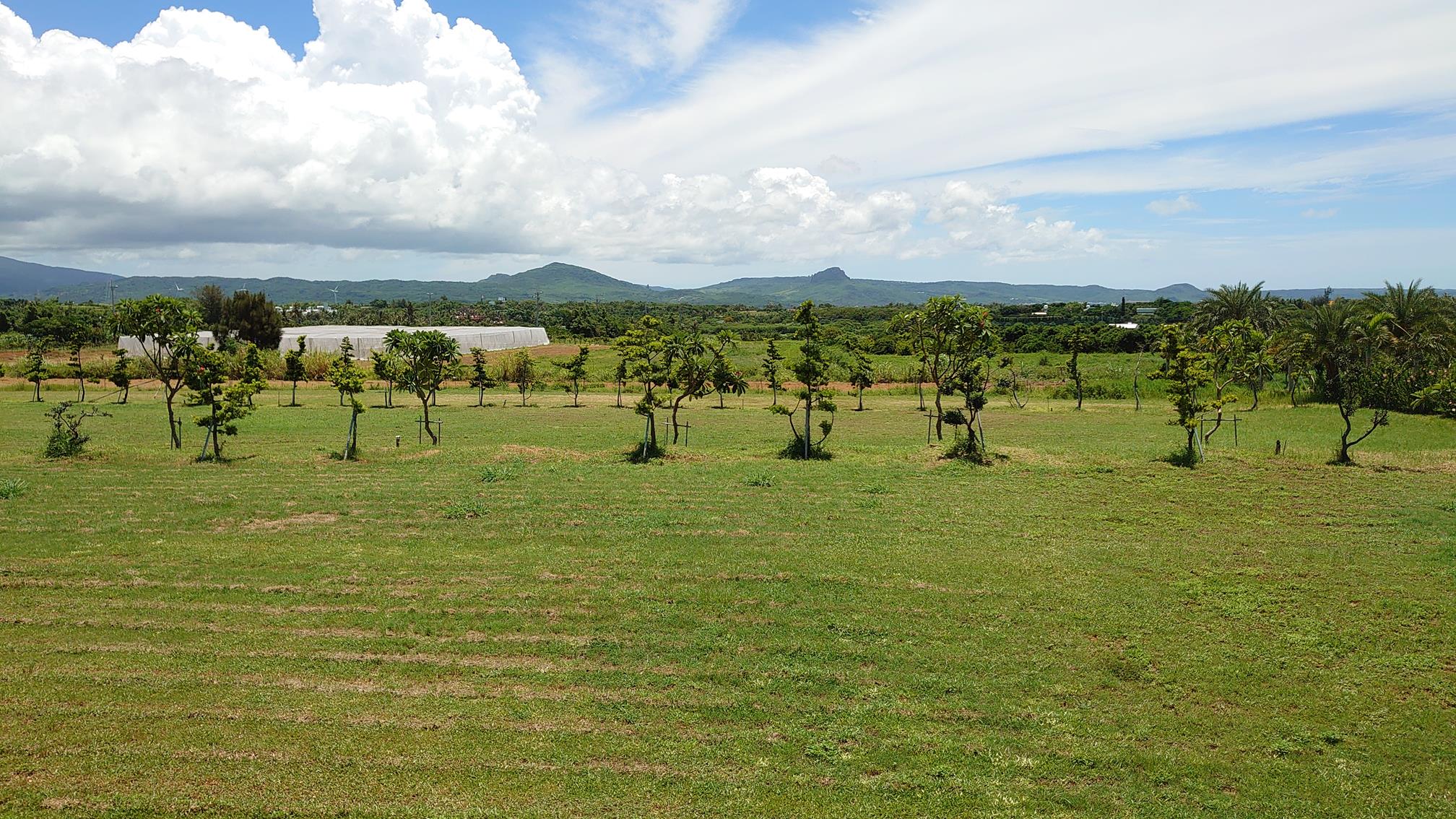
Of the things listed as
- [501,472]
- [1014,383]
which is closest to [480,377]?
[501,472]

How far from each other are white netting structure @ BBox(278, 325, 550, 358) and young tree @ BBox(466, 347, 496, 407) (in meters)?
13.4


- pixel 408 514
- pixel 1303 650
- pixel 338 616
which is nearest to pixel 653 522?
pixel 408 514

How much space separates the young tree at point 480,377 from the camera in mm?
43906

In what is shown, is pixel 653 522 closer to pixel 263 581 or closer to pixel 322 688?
pixel 263 581

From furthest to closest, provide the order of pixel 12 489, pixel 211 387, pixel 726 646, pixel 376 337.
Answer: pixel 376 337
pixel 211 387
pixel 12 489
pixel 726 646

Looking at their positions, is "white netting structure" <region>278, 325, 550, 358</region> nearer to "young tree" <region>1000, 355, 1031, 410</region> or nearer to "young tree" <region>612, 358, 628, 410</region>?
"young tree" <region>612, 358, 628, 410</region>

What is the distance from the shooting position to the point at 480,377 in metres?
45.2

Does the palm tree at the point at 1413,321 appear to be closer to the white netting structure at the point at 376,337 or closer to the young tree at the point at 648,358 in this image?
the young tree at the point at 648,358

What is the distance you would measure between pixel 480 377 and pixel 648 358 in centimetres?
2194

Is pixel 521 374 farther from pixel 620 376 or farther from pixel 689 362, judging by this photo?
pixel 689 362

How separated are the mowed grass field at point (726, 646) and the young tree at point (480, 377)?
24971 millimetres

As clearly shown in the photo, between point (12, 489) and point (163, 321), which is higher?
point (163, 321)

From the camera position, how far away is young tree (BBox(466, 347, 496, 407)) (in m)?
43.9

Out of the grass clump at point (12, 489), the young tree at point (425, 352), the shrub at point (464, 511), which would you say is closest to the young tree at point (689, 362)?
the shrub at point (464, 511)
